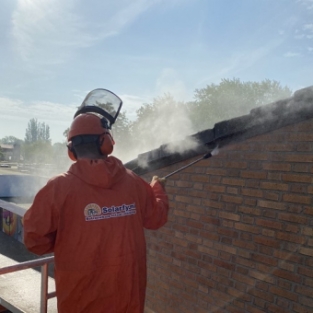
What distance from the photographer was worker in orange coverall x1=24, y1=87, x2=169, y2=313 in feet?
6.42

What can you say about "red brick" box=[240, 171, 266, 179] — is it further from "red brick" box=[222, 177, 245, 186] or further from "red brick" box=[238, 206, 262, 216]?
"red brick" box=[238, 206, 262, 216]

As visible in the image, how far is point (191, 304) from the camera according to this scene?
339cm

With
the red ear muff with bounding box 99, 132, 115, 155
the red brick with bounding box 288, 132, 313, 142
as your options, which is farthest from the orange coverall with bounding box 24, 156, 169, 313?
the red brick with bounding box 288, 132, 313, 142

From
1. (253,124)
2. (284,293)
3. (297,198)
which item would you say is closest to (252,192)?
(297,198)

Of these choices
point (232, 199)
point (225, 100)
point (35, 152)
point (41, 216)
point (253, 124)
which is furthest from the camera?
point (35, 152)

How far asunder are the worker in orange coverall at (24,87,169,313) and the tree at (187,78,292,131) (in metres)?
5.54

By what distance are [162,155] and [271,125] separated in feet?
4.45

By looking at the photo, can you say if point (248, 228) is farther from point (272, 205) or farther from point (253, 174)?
point (253, 174)

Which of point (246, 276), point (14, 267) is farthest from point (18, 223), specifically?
point (246, 276)

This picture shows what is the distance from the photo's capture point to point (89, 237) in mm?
2000

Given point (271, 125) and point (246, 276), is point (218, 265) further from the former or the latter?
point (271, 125)

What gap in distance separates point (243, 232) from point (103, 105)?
161cm

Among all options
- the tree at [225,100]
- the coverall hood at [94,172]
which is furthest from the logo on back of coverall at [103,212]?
the tree at [225,100]

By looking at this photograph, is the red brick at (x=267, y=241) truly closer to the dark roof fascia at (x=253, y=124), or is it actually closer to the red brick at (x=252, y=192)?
the red brick at (x=252, y=192)
